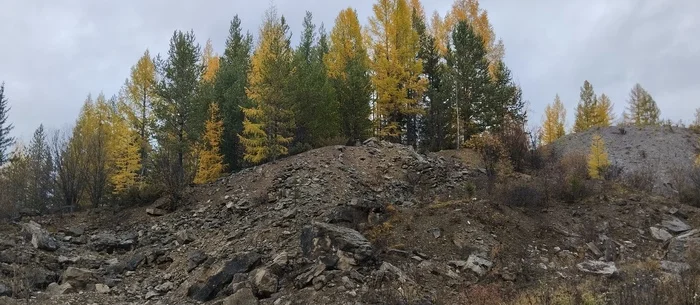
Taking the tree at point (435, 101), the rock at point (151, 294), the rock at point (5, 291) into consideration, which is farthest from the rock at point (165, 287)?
the tree at point (435, 101)

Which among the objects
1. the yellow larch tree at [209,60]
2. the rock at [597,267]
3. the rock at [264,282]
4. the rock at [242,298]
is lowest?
the rock at [242,298]

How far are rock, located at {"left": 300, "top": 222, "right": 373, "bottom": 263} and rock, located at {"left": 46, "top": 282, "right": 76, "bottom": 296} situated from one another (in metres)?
5.84

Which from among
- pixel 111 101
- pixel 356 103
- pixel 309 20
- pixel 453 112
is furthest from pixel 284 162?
pixel 309 20

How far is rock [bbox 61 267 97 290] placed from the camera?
1232 cm

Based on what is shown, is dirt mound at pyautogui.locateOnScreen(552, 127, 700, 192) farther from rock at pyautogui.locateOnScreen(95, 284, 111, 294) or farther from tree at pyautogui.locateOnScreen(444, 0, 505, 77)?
rock at pyautogui.locateOnScreen(95, 284, 111, 294)

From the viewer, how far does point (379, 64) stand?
27719 millimetres

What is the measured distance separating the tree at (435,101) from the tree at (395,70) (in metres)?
0.86

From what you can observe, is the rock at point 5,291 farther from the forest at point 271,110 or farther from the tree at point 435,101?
the tree at point 435,101

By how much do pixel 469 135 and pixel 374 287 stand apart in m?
20.0

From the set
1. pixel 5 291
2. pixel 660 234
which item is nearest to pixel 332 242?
pixel 5 291

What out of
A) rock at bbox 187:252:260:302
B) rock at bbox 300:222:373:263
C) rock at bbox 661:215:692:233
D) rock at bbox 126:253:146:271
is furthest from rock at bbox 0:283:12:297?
rock at bbox 661:215:692:233

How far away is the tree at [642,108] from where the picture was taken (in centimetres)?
4835

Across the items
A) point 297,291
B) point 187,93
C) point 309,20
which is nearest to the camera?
point 297,291

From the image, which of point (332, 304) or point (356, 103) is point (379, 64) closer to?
point (356, 103)
